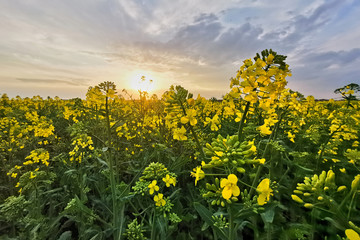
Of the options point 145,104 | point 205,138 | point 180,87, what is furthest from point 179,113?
point 145,104

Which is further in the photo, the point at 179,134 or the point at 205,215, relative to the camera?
the point at 179,134

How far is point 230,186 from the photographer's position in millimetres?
1210

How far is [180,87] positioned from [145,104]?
3.40 metres

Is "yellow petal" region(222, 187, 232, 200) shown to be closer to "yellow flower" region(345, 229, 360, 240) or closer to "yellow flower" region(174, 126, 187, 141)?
"yellow flower" region(345, 229, 360, 240)

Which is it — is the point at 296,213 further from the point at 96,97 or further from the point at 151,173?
the point at 96,97

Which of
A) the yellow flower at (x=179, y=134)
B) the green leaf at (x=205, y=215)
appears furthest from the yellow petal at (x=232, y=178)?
the yellow flower at (x=179, y=134)

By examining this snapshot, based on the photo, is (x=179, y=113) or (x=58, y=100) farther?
(x=58, y=100)

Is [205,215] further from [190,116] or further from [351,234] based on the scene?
[351,234]

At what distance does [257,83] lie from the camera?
5.18 ft

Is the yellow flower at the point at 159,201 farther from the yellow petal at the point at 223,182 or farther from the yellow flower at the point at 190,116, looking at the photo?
the yellow petal at the point at 223,182

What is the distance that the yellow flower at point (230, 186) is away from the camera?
1.16m

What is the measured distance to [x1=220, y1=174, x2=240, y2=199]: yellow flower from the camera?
1.16 m

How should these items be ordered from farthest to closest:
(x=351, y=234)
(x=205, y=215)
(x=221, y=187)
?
(x=205, y=215), (x=221, y=187), (x=351, y=234)

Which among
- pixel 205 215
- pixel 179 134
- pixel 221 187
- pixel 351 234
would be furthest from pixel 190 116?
pixel 351 234
